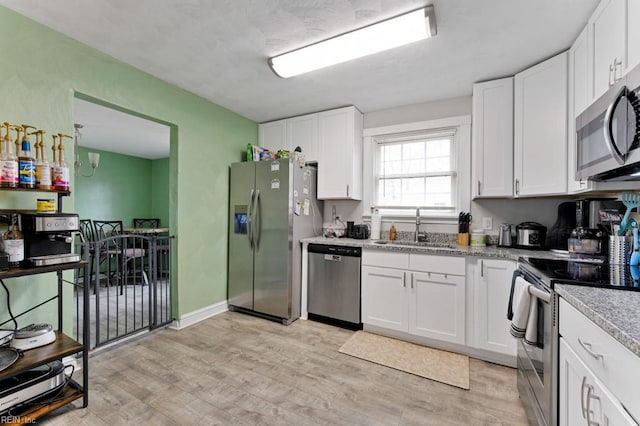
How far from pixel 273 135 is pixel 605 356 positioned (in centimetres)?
369

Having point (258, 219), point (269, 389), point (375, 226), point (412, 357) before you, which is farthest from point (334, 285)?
point (269, 389)

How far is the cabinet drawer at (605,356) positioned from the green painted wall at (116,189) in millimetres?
6921

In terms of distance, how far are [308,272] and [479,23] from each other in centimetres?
266

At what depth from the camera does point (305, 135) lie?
357cm

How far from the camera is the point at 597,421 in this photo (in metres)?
0.90

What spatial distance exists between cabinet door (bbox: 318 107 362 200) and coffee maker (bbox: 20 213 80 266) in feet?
7.78

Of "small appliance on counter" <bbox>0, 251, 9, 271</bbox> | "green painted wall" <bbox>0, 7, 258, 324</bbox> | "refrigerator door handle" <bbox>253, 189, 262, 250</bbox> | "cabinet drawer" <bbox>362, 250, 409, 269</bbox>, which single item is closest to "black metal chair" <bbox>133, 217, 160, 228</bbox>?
"green painted wall" <bbox>0, 7, 258, 324</bbox>

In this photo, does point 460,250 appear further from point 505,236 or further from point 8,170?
point 8,170

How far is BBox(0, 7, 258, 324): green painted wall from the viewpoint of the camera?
1.87 m

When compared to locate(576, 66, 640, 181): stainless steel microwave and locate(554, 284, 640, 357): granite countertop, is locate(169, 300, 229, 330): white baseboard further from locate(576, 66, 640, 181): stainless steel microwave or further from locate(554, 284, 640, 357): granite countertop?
locate(576, 66, 640, 181): stainless steel microwave

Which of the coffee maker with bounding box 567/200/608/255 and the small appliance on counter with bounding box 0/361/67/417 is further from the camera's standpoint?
the coffee maker with bounding box 567/200/608/255

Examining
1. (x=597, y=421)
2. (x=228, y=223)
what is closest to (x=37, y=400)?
(x=228, y=223)

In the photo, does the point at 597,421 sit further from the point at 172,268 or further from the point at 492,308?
the point at 172,268

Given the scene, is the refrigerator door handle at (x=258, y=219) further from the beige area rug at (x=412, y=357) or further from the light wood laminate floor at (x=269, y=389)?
the beige area rug at (x=412, y=357)
